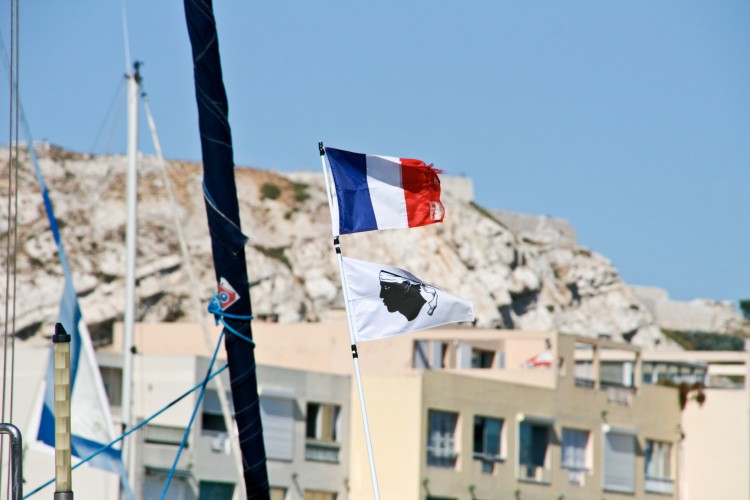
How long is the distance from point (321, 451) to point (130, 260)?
11.2 meters

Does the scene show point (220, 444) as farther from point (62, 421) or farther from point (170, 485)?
point (62, 421)

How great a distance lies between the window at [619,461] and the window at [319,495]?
10637mm

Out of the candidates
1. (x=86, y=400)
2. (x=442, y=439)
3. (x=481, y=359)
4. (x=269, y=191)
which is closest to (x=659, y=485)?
(x=481, y=359)

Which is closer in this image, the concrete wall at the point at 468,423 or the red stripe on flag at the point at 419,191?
the red stripe on flag at the point at 419,191

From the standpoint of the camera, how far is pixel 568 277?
11719 cm

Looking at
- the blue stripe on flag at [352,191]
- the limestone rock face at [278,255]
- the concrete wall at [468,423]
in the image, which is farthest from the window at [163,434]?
the limestone rock face at [278,255]

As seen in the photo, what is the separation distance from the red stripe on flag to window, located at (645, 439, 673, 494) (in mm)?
36012

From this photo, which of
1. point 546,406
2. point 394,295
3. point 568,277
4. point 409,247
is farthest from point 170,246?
point 394,295

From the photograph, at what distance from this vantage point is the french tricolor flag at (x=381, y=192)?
49.4ft

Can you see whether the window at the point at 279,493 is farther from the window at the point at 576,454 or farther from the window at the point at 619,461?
the window at the point at 619,461

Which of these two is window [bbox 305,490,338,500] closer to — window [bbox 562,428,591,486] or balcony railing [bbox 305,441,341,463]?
balcony railing [bbox 305,441,341,463]

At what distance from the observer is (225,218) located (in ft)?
42.3

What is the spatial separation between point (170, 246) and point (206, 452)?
57214mm

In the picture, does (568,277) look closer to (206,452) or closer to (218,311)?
(206,452)
